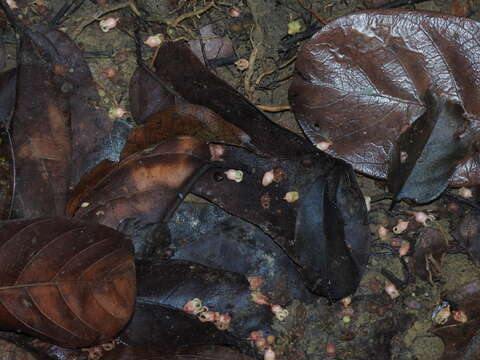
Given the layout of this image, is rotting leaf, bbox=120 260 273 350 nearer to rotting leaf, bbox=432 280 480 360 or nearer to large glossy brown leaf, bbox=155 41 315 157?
large glossy brown leaf, bbox=155 41 315 157

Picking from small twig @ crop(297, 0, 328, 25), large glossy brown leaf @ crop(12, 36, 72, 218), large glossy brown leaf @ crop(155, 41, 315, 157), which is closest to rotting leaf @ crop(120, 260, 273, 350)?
large glossy brown leaf @ crop(12, 36, 72, 218)

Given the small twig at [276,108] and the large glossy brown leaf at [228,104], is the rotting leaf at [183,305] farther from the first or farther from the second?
the small twig at [276,108]

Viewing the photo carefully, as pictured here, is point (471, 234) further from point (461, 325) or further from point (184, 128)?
point (184, 128)

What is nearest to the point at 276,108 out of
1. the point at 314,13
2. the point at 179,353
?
the point at 314,13

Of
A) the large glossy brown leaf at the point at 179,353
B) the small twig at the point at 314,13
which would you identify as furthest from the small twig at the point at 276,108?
the large glossy brown leaf at the point at 179,353

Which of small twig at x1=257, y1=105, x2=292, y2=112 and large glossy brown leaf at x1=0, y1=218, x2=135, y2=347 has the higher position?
small twig at x1=257, y1=105, x2=292, y2=112

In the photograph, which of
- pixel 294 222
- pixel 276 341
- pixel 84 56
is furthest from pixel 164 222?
pixel 84 56
